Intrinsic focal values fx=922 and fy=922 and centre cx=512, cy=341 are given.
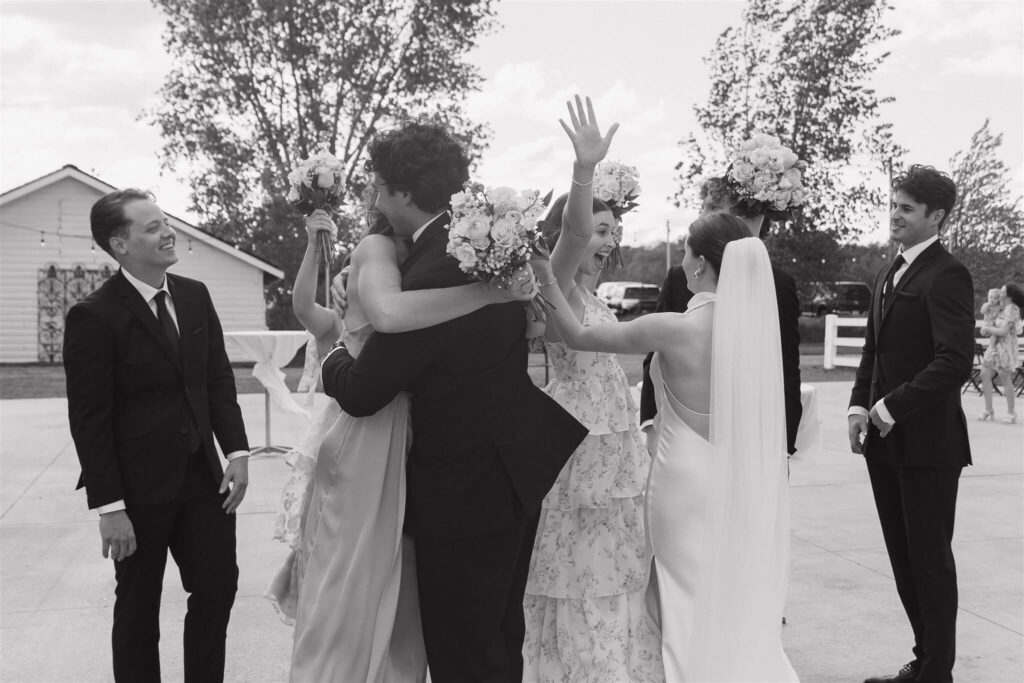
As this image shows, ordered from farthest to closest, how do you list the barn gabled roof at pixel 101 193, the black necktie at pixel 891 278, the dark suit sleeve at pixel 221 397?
the barn gabled roof at pixel 101 193
the black necktie at pixel 891 278
the dark suit sleeve at pixel 221 397

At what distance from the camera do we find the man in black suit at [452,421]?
2641 millimetres

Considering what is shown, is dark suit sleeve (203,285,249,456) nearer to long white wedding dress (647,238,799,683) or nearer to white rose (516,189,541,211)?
white rose (516,189,541,211)

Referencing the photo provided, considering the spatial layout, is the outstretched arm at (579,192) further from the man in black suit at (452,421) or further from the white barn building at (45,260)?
the white barn building at (45,260)

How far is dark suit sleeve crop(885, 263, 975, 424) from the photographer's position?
143 inches

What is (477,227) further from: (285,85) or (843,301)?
(843,301)

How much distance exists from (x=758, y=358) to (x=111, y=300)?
2.26 meters

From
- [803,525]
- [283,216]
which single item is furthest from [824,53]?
[803,525]

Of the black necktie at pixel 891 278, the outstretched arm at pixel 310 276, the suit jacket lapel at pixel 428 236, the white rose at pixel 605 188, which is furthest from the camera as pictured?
the black necktie at pixel 891 278

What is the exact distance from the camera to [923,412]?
3.78 m

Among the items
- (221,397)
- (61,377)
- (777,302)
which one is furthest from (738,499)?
(61,377)

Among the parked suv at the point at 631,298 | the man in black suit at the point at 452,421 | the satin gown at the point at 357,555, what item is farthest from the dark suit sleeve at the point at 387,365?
the parked suv at the point at 631,298

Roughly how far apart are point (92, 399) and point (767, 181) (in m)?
2.94

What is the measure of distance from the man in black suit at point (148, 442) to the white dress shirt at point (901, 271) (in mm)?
2520

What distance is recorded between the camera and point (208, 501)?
10.9ft
